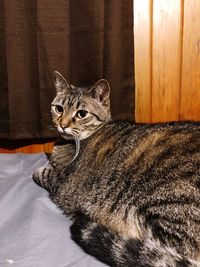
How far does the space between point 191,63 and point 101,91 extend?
Result: 584 mm

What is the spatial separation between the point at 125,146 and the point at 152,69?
2.12 feet

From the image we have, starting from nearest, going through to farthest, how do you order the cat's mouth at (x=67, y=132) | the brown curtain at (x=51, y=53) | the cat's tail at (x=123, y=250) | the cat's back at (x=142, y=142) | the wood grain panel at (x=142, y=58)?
1. the cat's tail at (x=123, y=250)
2. the cat's back at (x=142, y=142)
3. the cat's mouth at (x=67, y=132)
4. the brown curtain at (x=51, y=53)
5. the wood grain panel at (x=142, y=58)

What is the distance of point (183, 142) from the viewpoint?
114 centimetres

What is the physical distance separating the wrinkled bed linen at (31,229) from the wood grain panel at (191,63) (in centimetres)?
85

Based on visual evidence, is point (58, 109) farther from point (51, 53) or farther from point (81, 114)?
point (51, 53)

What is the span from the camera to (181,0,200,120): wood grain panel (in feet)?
5.71

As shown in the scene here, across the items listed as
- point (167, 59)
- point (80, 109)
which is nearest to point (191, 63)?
point (167, 59)

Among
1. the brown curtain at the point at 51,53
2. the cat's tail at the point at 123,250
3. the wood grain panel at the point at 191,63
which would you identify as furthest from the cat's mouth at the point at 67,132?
the wood grain panel at the point at 191,63

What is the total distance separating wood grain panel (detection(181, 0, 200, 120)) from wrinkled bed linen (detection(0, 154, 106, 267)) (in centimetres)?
85

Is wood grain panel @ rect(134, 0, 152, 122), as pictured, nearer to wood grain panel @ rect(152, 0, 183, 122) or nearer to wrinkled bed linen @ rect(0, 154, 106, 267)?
wood grain panel @ rect(152, 0, 183, 122)

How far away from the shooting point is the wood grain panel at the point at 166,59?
1.73m

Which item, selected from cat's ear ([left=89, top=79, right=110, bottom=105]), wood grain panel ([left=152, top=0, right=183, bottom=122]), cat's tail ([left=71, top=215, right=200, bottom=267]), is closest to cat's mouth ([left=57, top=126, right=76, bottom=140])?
cat's ear ([left=89, top=79, right=110, bottom=105])

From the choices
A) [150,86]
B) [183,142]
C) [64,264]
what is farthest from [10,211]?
[150,86]

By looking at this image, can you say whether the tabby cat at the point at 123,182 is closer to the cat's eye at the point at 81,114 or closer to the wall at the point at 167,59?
the cat's eye at the point at 81,114
